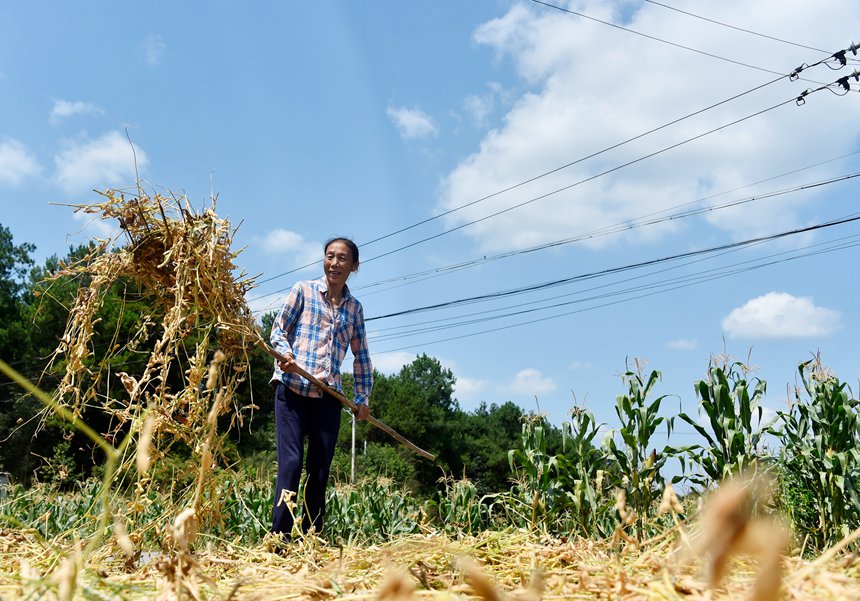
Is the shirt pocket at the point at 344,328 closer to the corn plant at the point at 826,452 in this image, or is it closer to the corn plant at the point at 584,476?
the corn plant at the point at 584,476

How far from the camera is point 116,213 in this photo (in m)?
2.87

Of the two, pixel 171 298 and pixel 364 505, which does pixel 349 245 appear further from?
pixel 364 505

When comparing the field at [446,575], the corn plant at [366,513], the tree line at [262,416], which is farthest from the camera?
the tree line at [262,416]

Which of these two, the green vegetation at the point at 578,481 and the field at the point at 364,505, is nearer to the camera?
the field at the point at 364,505

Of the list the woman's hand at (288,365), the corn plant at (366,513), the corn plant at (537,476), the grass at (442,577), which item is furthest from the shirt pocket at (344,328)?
the corn plant at (366,513)

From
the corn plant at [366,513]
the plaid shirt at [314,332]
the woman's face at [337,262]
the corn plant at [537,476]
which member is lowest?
the corn plant at [366,513]

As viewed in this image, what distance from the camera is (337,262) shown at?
3561mm

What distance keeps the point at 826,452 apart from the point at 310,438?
3.03 meters

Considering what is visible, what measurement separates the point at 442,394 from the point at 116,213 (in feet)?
131

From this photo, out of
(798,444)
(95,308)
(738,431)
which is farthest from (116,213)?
(798,444)

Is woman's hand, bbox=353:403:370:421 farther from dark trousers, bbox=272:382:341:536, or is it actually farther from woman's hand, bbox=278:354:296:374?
woman's hand, bbox=278:354:296:374

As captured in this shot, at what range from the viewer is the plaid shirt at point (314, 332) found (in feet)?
11.0

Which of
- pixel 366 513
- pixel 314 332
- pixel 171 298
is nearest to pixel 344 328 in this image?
pixel 314 332

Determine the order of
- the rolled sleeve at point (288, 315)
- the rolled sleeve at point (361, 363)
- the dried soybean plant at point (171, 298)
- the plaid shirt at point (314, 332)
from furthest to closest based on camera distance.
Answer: the rolled sleeve at point (361, 363)
the rolled sleeve at point (288, 315)
the plaid shirt at point (314, 332)
the dried soybean plant at point (171, 298)
